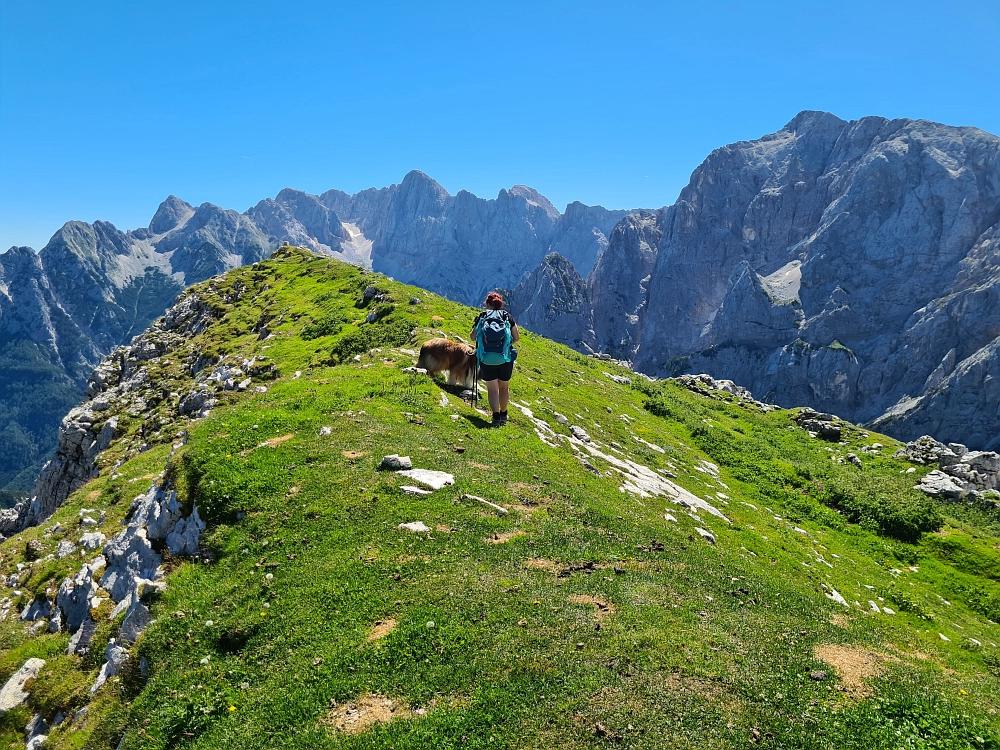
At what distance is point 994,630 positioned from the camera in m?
19.3

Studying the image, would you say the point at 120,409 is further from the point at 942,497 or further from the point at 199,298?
the point at 942,497

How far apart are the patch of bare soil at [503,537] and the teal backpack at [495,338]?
859 centimetres

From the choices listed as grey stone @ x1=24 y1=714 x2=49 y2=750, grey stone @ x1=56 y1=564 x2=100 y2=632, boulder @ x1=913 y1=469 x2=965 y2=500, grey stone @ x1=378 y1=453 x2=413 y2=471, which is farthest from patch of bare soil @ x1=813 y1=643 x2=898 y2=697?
boulder @ x1=913 y1=469 x2=965 y2=500

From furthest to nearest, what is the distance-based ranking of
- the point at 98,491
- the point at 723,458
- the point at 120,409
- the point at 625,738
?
1. the point at 120,409
2. the point at 723,458
3. the point at 98,491
4. the point at 625,738

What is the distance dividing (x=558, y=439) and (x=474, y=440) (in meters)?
5.29

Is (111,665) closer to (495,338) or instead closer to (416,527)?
(416,527)

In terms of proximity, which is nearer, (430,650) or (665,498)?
(430,650)

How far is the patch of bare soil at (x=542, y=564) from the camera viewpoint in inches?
483

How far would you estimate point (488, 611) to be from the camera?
10.4 m

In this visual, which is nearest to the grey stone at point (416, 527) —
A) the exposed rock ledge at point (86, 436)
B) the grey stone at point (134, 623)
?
the grey stone at point (134, 623)

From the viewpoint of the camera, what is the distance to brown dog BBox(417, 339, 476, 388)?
977 inches

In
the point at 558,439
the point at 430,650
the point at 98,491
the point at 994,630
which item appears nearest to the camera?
the point at 430,650

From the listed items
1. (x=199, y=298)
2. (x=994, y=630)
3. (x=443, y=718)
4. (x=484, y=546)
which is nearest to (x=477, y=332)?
(x=484, y=546)

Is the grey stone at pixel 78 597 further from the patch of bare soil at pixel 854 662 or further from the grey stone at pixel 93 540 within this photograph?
the patch of bare soil at pixel 854 662
